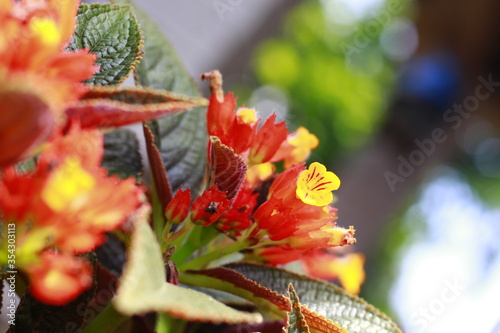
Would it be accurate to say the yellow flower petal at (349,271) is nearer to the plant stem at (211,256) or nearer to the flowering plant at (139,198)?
the flowering plant at (139,198)

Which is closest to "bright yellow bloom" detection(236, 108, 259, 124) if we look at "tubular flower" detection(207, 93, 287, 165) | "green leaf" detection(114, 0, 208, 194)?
"tubular flower" detection(207, 93, 287, 165)

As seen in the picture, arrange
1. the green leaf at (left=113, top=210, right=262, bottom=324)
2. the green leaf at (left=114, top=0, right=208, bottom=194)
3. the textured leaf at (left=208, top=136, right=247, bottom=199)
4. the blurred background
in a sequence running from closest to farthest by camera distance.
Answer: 1. the green leaf at (left=113, top=210, right=262, bottom=324)
2. the textured leaf at (left=208, top=136, right=247, bottom=199)
3. the green leaf at (left=114, top=0, right=208, bottom=194)
4. the blurred background

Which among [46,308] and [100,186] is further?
[46,308]

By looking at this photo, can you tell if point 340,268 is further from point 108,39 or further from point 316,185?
point 108,39

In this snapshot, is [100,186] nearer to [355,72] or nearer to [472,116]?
[355,72]

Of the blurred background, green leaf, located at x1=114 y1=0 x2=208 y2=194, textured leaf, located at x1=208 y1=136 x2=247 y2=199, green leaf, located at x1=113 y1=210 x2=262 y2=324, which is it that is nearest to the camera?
green leaf, located at x1=113 y1=210 x2=262 y2=324

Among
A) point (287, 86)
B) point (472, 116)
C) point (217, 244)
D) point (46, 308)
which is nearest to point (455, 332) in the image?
point (217, 244)

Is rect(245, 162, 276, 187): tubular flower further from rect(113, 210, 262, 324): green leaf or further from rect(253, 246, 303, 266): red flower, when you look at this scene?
rect(113, 210, 262, 324): green leaf

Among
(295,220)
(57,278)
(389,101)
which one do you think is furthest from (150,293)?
(389,101)
